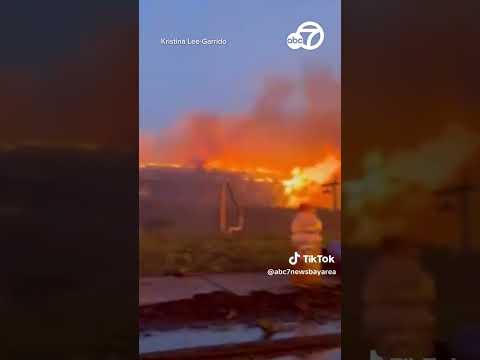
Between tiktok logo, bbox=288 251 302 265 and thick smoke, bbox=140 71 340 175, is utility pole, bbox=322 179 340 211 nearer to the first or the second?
thick smoke, bbox=140 71 340 175

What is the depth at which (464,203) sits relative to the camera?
1988 millimetres

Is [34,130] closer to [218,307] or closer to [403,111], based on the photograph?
[218,307]

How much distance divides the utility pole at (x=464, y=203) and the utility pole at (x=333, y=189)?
0.43 m

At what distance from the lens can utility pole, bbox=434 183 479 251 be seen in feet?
6.50

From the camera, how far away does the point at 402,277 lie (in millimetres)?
1987

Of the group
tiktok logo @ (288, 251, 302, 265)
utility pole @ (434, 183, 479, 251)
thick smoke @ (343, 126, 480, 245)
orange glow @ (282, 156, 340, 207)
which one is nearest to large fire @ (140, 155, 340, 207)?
orange glow @ (282, 156, 340, 207)

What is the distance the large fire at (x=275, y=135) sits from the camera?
1980 millimetres

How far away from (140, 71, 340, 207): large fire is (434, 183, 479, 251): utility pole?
0.49 metres

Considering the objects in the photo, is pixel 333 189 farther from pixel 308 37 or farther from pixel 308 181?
pixel 308 37

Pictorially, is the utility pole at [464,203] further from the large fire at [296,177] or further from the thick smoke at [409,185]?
the large fire at [296,177]

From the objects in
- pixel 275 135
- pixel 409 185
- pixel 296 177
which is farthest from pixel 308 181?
pixel 409 185

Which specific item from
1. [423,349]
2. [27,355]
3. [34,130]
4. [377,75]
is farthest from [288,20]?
[27,355]

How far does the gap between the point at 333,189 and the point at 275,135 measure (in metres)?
0.35

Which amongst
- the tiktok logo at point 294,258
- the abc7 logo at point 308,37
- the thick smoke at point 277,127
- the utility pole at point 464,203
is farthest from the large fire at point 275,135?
the utility pole at point 464,203
